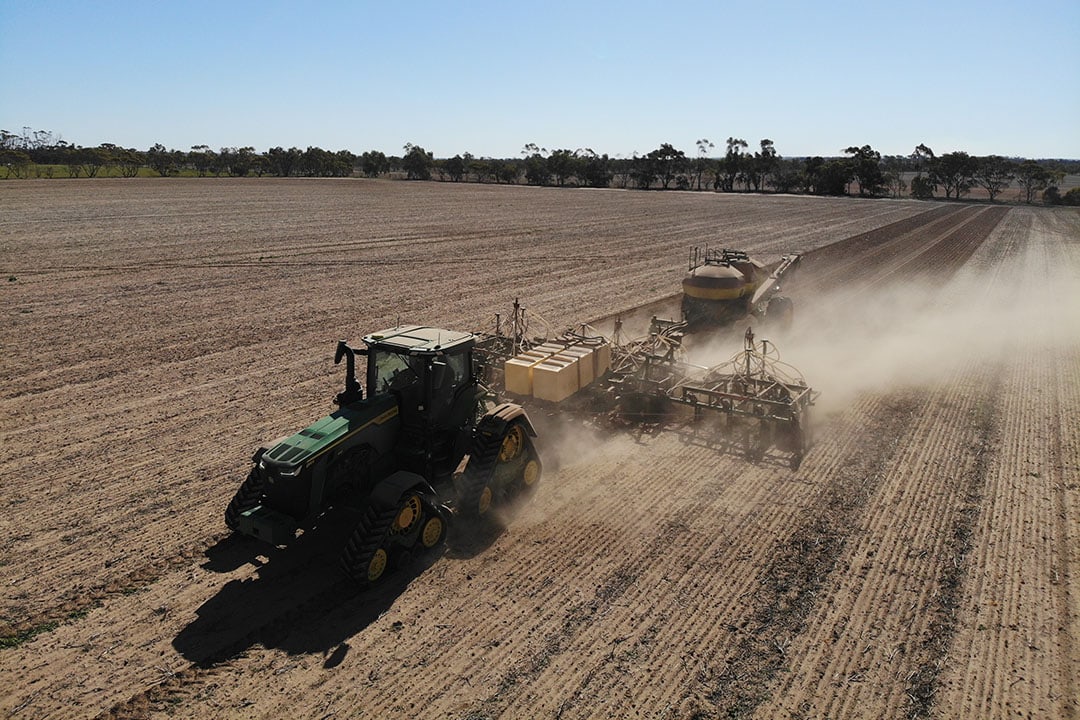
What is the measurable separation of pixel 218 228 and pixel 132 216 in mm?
9746

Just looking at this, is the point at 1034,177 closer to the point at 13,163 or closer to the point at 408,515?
the point at 408,515

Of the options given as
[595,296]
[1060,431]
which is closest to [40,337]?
[595,296]

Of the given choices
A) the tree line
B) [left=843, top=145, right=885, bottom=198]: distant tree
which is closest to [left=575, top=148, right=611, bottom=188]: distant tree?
the tree line

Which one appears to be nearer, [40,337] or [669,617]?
[669,617]

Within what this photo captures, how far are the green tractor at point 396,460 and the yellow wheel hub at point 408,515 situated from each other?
0.5 inches

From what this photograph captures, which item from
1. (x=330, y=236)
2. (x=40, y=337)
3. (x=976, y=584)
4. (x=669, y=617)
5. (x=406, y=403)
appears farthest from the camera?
(x=330, y=236)

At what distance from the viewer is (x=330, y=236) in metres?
39.4

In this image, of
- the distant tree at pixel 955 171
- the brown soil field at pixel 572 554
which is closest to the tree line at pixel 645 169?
the distant tree at pixel 955 171

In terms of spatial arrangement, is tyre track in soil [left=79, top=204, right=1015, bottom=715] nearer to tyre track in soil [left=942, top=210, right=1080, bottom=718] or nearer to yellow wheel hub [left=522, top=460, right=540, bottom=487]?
tyre track in soil [left=942, top=210, right=1080, bottom=718]

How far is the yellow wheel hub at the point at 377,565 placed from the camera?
304 inches

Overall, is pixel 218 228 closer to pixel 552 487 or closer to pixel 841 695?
pixel 552 487

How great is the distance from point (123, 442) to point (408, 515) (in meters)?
6.75

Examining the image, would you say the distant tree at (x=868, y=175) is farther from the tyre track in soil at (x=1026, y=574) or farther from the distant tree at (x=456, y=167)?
the tyre track in soil at (x=1026, y=574)

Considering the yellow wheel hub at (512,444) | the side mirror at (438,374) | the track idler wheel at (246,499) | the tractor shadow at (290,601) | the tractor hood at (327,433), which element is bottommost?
the tractor shadow at (290,601)
